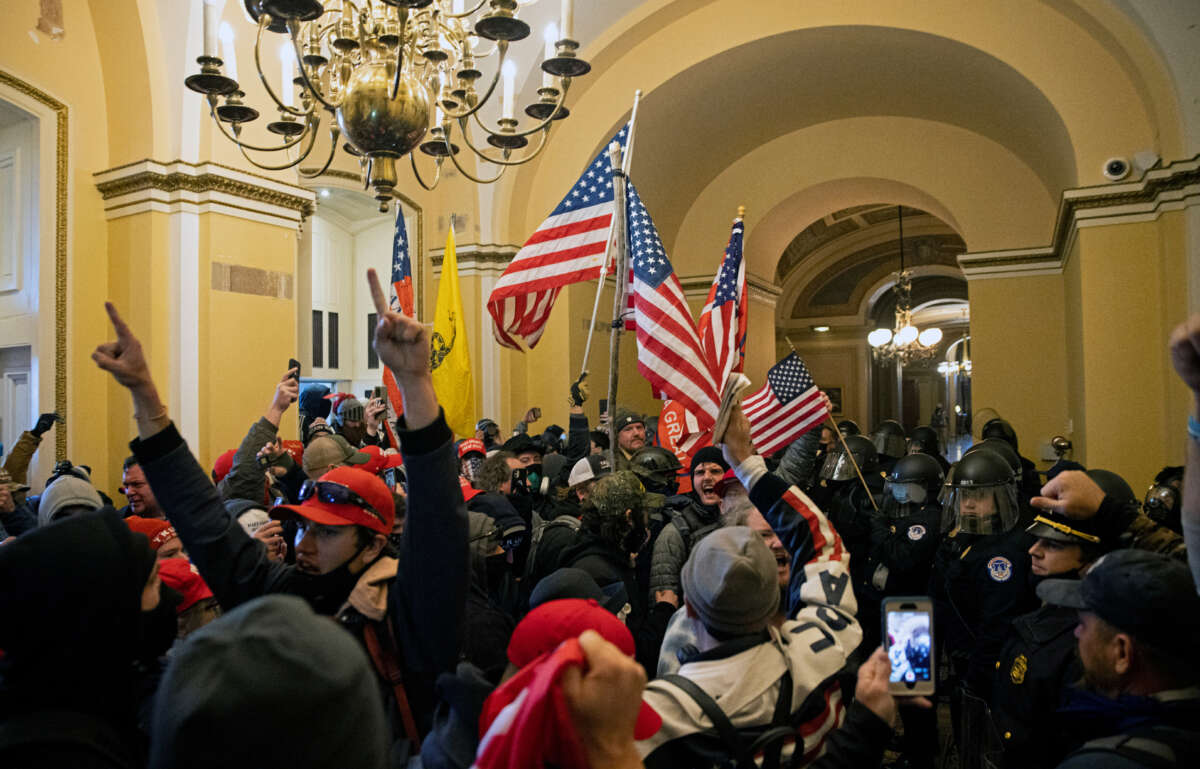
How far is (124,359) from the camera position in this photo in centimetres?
196

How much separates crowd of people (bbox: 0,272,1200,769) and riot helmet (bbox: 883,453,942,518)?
5.52 ft

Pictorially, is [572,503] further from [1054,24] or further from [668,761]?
[1054,24]

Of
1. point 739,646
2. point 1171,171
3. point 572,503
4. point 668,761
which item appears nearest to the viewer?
point 668,761

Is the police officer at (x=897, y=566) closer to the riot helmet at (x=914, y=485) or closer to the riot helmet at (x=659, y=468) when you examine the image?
the riot helmet at (x=914, y=485)

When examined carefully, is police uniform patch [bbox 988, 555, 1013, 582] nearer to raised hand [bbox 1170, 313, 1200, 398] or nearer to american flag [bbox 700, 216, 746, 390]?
raised hand [bbox 1170, 313, 1200, 398]

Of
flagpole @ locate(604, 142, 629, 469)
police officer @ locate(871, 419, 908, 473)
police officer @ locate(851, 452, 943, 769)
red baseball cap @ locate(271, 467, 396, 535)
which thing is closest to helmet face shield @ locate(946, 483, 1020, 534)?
police officer @ locate(851, 452, 943, 769)

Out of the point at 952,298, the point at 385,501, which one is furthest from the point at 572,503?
the point at 952,298

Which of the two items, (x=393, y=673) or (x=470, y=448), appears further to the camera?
(x=470, y=448)

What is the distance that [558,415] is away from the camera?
Result: 12406 millimetres

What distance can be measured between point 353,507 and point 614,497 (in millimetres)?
1416

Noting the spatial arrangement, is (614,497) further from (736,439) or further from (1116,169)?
(1116,169)

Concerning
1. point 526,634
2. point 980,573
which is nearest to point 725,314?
point 980,573

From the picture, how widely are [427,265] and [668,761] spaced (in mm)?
11222

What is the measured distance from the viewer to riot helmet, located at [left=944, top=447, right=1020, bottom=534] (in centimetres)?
400
